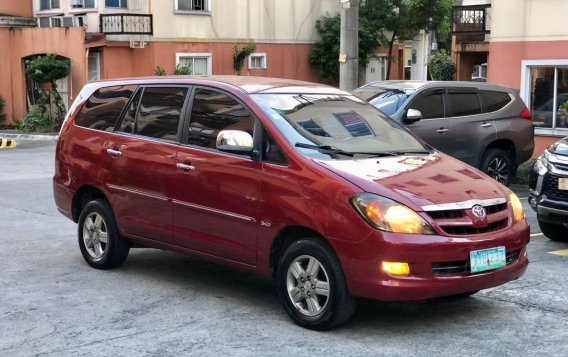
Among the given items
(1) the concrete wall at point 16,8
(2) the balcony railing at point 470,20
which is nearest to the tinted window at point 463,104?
(2) the balcony railing at point 470,20

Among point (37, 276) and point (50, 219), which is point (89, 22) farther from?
point (37, 276)

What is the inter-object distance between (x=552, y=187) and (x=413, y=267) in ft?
12.7

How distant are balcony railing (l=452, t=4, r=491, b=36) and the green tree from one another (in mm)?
5795

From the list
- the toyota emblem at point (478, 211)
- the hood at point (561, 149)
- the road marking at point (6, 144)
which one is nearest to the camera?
the toyota emblem at point (478, 211)

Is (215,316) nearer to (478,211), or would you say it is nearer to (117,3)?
(478,211)

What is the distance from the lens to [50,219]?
10398mm

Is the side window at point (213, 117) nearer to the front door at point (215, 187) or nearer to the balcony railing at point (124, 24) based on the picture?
the front door at point (215, 187)

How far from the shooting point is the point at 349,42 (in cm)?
1474

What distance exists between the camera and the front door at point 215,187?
19.8ft

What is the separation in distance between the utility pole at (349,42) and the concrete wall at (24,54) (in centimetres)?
1224

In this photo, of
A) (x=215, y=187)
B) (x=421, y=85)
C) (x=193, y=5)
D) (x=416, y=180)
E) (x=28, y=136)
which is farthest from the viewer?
(x=193, y=5)

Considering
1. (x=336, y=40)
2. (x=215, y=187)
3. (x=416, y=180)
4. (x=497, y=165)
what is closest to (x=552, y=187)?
(x=416, y=180)

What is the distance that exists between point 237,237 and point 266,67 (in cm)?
2256

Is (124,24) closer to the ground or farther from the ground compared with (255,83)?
farther from the ground
